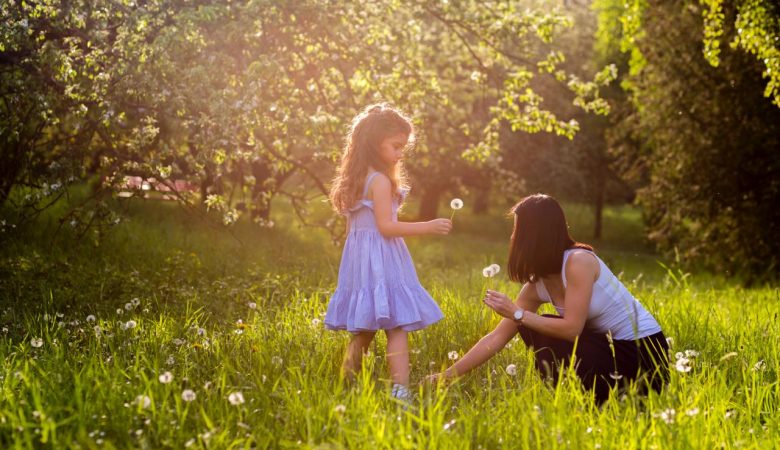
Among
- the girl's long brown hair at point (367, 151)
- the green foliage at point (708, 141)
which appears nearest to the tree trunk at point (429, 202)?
the green foliage at point (708, 141)

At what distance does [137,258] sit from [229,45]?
10.1ft

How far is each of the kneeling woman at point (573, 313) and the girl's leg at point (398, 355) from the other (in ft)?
0.65

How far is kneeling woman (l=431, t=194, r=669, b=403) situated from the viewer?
4625 millimetres

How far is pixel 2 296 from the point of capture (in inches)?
302

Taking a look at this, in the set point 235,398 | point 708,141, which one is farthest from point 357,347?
point 708,141

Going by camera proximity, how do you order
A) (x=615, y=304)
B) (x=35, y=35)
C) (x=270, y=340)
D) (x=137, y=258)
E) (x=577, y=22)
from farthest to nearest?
(x=577, y=22)
(x=137, y=258)
(x=35, y=35)
(x=270, y=340)
(x=615, y=304)

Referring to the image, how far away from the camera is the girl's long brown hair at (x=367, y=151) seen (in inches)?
200

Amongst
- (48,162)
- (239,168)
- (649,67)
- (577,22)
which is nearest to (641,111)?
(649,67)

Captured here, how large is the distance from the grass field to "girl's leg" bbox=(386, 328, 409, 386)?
0.14m

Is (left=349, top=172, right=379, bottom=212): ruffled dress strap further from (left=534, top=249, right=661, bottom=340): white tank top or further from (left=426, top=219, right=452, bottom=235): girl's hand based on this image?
(left=534, top=249, right=661, bottom=340): white tank top

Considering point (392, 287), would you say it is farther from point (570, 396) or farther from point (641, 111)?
point (641, 111)

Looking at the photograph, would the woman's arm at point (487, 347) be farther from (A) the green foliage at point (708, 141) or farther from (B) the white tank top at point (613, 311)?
(A) the green foliage at point (708, 141)

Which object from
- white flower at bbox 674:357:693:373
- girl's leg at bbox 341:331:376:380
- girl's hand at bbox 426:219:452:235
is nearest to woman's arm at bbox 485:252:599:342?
girl's hand at bbox 426:219:452:235

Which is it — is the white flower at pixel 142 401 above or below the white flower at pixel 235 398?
below
